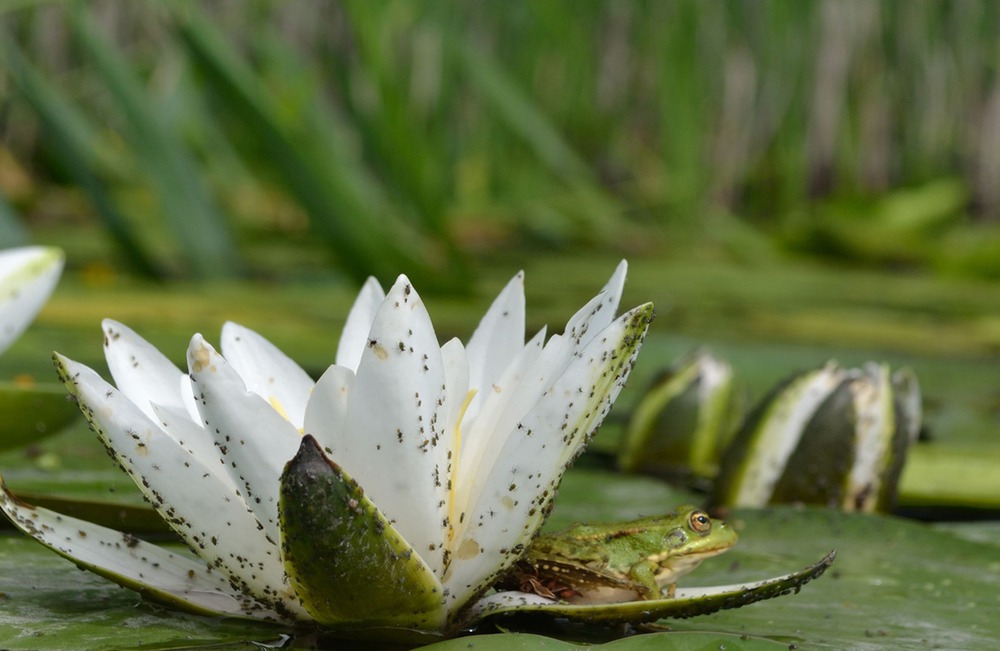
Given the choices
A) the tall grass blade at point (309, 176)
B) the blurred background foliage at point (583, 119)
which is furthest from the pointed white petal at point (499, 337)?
the blurred background foliage at point (583, 119)

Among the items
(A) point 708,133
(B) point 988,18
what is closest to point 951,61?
(B) point 988,18

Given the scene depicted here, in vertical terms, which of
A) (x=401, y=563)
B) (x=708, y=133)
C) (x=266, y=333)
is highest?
(x=708, y=133)

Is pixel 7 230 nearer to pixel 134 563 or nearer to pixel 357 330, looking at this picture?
pixel 357 330

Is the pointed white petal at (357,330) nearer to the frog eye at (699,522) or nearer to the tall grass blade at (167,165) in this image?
the frog eye at (699,522)

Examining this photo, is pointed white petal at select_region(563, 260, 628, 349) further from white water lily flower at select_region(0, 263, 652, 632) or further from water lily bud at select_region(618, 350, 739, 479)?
water lily bud at select_region(618, 350, 739, 479)

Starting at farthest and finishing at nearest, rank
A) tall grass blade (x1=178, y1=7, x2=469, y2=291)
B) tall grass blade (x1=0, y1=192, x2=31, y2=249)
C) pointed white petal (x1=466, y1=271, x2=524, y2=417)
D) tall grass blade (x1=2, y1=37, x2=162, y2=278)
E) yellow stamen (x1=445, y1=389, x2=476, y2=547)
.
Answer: tall grass blade (x1=2, y1=37, x2=162, y2=278) → tall grass blade (x1=178, y1=7, x2=469, y2=291) → tall grass blade (x1=0, y1=192, x2=31, y2=249) → pointed white petal (x1=466, y1=271, x2=524, y2=417) → yellow stamen (x1=445, y1=389, x2=476, y2=547)

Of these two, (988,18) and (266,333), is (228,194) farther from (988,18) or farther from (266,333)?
(988,18)

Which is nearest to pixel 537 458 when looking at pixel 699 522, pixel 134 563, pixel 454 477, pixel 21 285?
pixel 454 477

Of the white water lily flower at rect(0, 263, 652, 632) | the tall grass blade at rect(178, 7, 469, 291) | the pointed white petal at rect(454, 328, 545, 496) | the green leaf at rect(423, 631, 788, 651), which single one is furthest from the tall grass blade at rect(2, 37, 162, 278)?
the green leaf at rect(423, 631, 788, 651)
